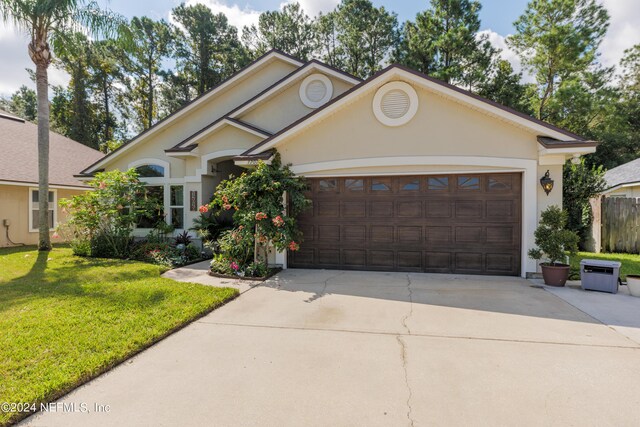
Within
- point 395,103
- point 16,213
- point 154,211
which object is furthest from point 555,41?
point 16,213

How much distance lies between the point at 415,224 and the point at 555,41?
908 inches

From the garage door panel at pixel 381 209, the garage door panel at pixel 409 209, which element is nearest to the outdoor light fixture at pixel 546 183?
the garage door panel at pixel 409 209

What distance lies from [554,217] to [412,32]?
2149cm

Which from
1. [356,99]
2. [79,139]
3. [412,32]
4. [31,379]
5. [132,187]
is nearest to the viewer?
[31,379]

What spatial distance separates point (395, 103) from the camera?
26.9ft

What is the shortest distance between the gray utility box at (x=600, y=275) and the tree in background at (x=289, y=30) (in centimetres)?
2557

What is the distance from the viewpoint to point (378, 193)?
869cm

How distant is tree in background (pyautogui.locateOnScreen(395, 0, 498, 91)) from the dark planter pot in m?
17.8

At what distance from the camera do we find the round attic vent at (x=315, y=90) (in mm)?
11906

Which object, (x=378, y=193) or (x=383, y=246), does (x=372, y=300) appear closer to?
(x=383, y=246)

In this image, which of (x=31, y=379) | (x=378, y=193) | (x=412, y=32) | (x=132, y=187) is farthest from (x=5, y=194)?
(x=412, y=32)

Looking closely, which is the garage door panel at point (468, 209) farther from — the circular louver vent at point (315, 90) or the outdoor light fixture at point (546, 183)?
the circular louver vent at point (315, 90)

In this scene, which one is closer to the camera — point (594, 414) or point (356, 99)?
point (594, 414)

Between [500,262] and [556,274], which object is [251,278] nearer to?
[500,262]
